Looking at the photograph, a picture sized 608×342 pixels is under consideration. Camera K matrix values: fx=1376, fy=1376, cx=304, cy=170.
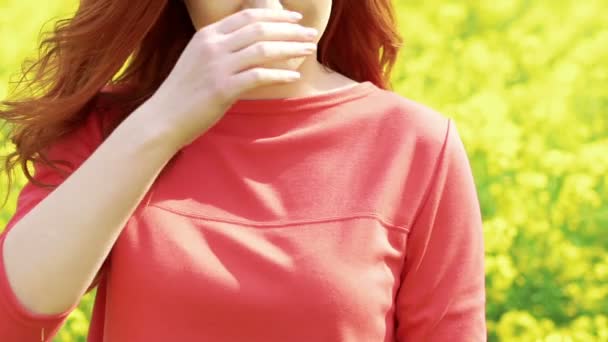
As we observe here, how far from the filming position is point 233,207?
174 cm

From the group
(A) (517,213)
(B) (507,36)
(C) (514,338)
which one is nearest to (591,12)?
Result: (B) (507,36)

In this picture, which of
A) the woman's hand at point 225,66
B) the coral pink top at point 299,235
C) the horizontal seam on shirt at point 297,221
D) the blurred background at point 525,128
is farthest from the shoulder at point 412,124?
the blurred background at point 525,128

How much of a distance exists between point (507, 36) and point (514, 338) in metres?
2.28

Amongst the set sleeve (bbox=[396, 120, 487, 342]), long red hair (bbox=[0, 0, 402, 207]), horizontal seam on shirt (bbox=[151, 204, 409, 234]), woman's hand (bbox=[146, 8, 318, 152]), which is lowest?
sleeve (bbox=[396, 120, 487, 342])

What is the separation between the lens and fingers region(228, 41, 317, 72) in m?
1.46

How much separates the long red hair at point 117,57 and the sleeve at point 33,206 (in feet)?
0.04

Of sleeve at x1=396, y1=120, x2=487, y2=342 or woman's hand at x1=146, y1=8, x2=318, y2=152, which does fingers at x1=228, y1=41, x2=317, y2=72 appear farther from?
sleeve at x1=396, y1=120, x2=487, y2=342

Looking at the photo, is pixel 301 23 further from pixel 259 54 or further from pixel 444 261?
pixel 444 261

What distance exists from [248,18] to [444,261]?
0.47 meters

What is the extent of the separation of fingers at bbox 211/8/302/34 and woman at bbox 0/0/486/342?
0.12 ft

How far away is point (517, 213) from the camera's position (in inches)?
140

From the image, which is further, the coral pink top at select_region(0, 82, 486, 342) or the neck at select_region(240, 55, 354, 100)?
the neck at select_region(240, 55, 354, 100)

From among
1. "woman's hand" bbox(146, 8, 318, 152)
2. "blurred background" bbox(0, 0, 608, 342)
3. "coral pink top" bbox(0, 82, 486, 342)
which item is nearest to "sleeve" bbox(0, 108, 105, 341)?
"coral pink top" bbox(0, 82, 486, 342)

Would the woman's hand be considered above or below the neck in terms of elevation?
above
